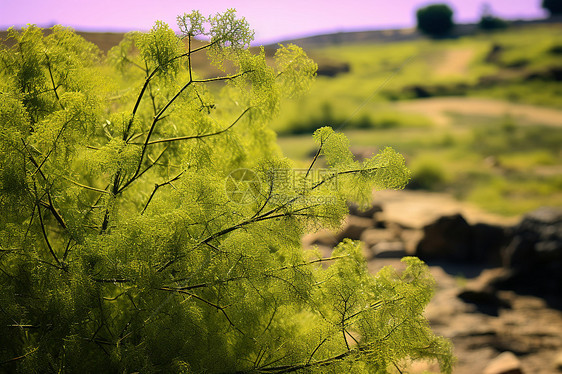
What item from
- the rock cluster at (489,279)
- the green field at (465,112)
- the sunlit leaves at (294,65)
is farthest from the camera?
the green field at (465,112)

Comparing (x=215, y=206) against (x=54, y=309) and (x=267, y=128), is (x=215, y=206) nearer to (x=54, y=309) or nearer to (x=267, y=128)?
(x=54, y=309)

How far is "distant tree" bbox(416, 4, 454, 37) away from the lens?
35656 mm

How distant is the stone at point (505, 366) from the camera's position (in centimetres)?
418

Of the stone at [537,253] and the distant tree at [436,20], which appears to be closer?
the stone at [537,253]

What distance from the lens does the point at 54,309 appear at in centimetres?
164

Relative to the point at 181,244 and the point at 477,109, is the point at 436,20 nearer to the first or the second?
the point at 477,109

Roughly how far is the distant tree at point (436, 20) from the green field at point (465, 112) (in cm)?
160

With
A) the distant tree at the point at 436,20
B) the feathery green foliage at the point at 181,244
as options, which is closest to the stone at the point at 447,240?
the feathery green foliage at the point at 181,244

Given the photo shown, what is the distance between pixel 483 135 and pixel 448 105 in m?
6.99

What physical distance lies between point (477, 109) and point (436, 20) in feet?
42.6

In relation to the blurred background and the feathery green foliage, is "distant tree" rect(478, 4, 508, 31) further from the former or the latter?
the feathery green foliage

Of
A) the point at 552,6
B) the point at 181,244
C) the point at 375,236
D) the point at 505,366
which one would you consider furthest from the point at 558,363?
the point at 552,6

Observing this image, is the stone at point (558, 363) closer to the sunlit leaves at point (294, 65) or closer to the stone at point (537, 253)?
the stone at point (537, 253)

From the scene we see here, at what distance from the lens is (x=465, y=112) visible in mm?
24781
